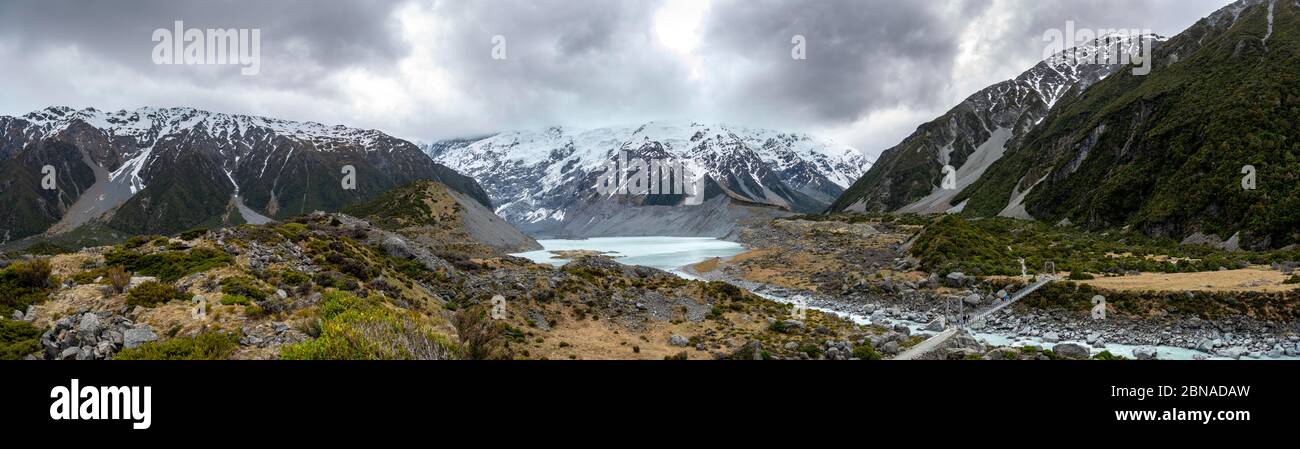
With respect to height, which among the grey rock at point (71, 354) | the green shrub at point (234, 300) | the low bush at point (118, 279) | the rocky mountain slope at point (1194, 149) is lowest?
the grey rock at point (71, 354)

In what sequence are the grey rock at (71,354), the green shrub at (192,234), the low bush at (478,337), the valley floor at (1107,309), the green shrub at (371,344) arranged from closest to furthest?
the green shrub at (371,344) → the grey rock at (71,354) → the low bush at (478,337) → the valley floor at (1107,309) → the green shrub at (192,234)

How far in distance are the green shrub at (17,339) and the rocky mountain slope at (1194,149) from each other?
76.3 meters

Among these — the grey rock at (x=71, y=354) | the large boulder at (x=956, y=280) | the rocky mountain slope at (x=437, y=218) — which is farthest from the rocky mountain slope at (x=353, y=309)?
the rocky mountain slope at (x=437, y=218)

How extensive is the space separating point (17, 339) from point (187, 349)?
17.4ft

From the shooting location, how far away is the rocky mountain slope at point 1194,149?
54.7 m

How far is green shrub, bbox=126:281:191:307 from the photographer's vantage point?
17.4 metres

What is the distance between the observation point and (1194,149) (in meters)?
70.2

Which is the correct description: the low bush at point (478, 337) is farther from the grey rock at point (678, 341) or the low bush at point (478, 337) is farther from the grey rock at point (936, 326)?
the grey rock at point (936, 326)

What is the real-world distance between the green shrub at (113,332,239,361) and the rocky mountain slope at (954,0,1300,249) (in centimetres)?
7183

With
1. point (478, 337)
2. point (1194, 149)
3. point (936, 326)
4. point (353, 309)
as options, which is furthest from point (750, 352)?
point (1194, 149)

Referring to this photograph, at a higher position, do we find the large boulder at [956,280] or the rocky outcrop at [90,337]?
the rocky outcrop at [90,337]
